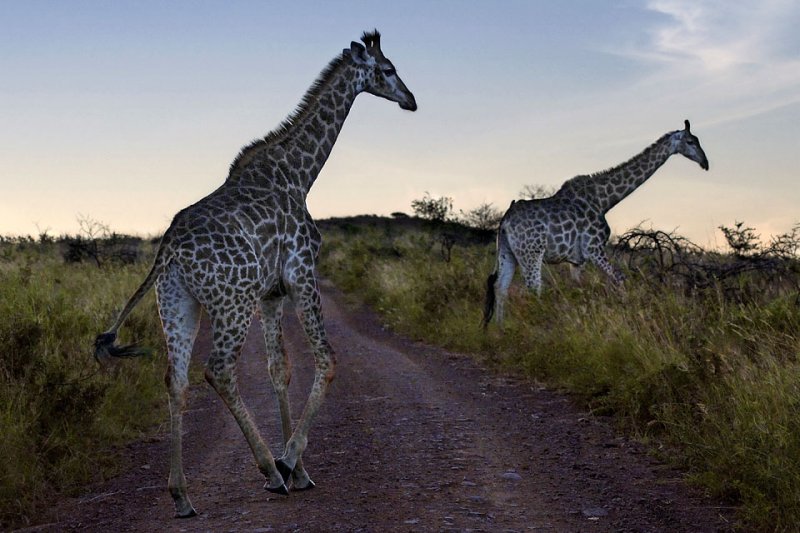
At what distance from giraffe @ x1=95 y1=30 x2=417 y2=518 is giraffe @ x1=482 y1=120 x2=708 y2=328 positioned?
275 inches

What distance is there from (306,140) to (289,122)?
0.26 m

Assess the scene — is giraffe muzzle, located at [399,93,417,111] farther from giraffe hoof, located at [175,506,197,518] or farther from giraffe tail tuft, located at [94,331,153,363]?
giraffe hoof, located at [175,506,197,518]

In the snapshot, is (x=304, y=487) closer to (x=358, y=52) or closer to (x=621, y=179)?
(x=358, y=52)

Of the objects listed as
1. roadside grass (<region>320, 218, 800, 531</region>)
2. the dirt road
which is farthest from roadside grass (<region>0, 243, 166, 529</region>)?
roadside grass (<region>320, 218, 800, 531</region>)

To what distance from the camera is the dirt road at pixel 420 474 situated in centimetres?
561

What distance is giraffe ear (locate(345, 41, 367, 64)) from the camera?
26.2 feet

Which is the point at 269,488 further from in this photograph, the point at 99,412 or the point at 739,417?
the point at 739,417

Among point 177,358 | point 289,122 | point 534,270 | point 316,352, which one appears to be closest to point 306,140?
point 289,122

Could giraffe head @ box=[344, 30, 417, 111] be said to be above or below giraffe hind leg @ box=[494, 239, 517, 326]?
above

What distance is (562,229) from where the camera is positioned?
1442 centimetres

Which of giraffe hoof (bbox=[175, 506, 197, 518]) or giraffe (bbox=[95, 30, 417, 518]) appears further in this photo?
giraffe (bbox=[95, 30, 417, 518])

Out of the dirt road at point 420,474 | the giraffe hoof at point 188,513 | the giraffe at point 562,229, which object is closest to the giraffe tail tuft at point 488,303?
the giraffe at point 562,229

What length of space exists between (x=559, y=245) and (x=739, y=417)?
803 centimetres

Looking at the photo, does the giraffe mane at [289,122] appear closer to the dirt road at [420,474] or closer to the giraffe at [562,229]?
the dirt road at [420,474]
